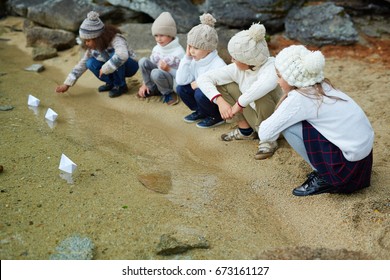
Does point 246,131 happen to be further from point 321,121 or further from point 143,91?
point 143,91

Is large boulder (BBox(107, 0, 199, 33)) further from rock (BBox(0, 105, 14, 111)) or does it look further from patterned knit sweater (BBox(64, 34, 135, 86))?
rock (BBox(0, 105, 14, 111))

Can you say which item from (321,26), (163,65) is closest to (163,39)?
(163,65)

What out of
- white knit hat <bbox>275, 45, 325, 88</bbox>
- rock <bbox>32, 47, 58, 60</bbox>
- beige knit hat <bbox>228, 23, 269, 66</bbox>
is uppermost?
white knit hat <bbox>275, 45, 325, 88</bbox>

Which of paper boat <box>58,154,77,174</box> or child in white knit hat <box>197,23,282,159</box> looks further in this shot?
child in white knit hat <box>197,23,282,159</box>

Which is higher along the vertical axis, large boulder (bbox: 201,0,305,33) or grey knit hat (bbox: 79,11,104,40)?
grey knit hat (bbox: 79,11,104,40)

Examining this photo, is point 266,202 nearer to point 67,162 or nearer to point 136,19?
point 67,162

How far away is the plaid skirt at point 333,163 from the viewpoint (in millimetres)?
2488

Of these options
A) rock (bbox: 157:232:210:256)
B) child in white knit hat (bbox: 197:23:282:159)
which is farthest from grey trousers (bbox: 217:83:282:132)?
rock (bbox: 157:232:210:256)

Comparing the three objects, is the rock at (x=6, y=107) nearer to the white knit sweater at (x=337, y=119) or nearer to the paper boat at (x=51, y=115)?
the paper boat at (x=51, y=115)

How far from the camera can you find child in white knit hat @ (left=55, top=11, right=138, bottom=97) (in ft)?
13.2

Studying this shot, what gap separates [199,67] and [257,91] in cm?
74

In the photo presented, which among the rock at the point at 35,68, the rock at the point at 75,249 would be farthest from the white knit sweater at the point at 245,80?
the rock at the point at 35,68

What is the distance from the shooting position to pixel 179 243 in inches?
88.7

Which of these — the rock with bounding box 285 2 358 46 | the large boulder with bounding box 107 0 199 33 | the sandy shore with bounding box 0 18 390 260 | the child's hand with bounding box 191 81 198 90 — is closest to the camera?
the sandy shore with bounding box 0 18 390 260
